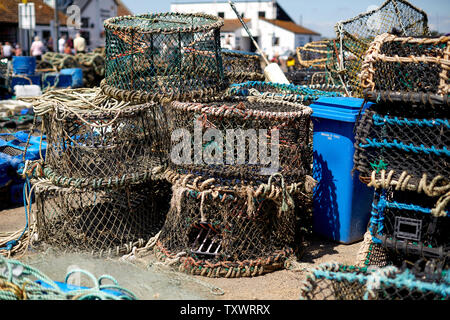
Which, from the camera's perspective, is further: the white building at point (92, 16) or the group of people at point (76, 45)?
the white building at point (92, 16)

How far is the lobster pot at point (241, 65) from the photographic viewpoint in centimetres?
607

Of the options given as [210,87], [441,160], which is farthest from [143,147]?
[441,160]

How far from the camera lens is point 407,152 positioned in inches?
110

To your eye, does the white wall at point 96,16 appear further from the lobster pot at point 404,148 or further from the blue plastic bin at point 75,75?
the lobster pot at point 404,148

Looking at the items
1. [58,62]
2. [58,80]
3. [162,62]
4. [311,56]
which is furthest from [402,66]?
[58,62]

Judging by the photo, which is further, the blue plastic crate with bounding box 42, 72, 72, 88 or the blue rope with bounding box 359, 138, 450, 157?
the blue plastic crate with bounding box 42, 72, 72, 88

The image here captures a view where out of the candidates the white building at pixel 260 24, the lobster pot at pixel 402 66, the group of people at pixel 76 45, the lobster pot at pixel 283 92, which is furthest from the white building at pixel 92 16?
the lobster pot at pixel 402 66

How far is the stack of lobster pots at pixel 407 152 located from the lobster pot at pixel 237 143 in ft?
2.01

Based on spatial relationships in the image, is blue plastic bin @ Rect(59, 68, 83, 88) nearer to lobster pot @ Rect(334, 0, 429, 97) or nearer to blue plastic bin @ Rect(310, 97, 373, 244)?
lobster pot @ Rect(334, 0, 429, 97)

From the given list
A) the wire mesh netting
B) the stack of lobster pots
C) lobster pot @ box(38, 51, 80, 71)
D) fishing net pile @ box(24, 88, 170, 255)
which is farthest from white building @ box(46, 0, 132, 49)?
the wire mesh netting

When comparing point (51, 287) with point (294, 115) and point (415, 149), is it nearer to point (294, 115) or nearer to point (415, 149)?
point (294, 115)

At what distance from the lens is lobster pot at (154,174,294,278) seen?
3.34 metres

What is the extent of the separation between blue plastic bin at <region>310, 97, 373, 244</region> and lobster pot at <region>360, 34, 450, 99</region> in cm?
70
